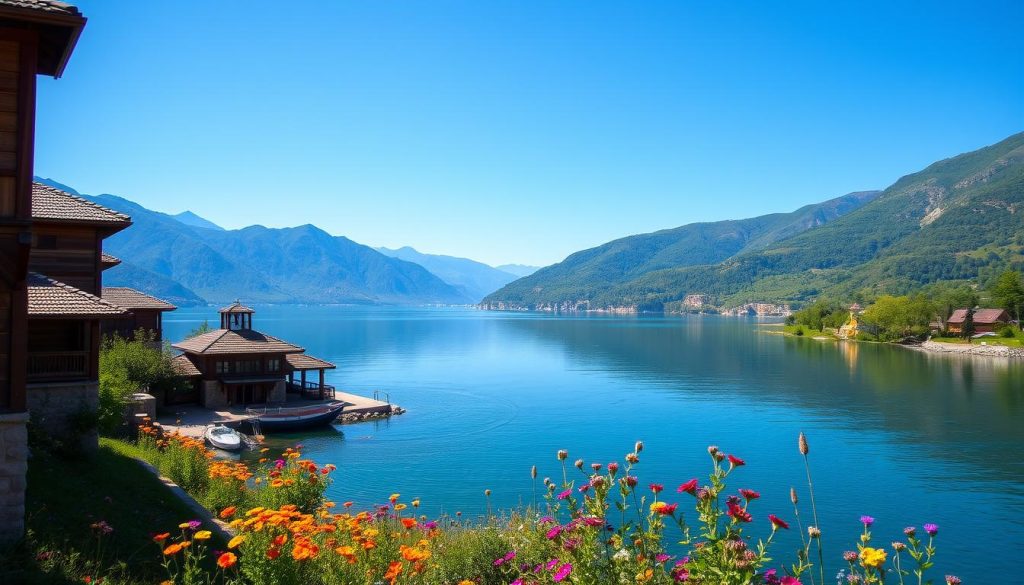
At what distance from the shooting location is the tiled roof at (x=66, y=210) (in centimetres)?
1952

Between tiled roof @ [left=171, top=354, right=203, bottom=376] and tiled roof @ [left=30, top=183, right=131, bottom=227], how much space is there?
1563 cm

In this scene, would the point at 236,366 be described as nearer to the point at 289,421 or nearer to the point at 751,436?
the point at 289,421

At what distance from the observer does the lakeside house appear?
93.2 metres

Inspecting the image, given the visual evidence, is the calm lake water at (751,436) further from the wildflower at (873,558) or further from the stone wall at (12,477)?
the wildflower at (873,558)

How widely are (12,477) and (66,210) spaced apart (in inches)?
543

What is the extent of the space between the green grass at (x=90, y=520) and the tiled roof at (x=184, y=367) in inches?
816

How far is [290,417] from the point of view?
34781mm

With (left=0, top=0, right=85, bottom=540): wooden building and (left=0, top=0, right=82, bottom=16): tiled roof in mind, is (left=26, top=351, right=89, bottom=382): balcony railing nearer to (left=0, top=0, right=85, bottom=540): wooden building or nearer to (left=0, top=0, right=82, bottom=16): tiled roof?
(left=0, top=0, right=85, bottom=540): wooden building

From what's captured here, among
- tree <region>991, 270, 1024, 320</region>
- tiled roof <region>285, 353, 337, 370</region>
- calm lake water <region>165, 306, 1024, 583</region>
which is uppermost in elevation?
tree <region>991, 270, 1024, 320</region>

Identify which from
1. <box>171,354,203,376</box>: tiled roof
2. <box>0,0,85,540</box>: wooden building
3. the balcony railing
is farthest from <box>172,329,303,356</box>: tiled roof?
<box>0,0,85,540</box>: wooden building

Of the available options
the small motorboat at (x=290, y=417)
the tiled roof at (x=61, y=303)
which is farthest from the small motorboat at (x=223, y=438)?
the tiled roof at (x=61, y=303)

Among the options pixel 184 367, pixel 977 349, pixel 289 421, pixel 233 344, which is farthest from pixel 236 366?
pixel 977 349

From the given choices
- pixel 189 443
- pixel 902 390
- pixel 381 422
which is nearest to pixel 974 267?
pixel 902 390

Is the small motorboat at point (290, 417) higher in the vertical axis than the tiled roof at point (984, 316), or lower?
lower
